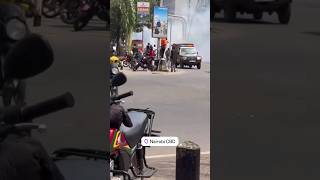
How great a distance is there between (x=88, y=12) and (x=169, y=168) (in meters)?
1.29

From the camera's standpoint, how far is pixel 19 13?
182 centimetres

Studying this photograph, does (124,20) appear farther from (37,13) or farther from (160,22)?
(37,13)

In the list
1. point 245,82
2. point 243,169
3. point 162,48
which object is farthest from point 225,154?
point 162,48

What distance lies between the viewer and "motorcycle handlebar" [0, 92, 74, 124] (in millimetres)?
1795

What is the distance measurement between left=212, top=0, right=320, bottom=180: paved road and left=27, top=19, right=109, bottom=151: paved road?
22.5 inches

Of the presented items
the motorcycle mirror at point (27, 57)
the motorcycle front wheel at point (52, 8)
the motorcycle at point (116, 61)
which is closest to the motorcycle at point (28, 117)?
the motorcycle mirror at point (27, 57)

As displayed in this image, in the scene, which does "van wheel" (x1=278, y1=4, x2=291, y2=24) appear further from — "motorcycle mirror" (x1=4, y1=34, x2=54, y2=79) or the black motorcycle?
"motorcycle mirror" (x1=4, y1=34, x2=54, y2=79)

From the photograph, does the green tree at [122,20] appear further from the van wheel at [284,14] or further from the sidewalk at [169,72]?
the van wheel at [284,14]

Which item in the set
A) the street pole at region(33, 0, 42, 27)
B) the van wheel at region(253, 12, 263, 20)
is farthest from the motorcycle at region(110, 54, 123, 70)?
the van wheel at region(253, 12, 263, 20)

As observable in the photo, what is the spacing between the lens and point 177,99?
272cm

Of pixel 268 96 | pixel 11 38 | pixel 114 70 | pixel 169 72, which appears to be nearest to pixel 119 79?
pixel 114 70

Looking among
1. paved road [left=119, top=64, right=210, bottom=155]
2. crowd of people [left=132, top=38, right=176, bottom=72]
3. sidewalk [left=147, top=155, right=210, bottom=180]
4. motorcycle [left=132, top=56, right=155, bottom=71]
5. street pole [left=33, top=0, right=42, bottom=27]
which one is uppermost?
street pole [left=33, top=0, right=42, bottom=27]

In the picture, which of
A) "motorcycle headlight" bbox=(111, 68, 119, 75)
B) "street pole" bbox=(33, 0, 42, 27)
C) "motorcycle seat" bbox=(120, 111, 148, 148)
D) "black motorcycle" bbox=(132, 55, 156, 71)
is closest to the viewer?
"street pole" bbox=(33, 0, 42, 27)

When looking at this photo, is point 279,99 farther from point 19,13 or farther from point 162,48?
point 19,13
